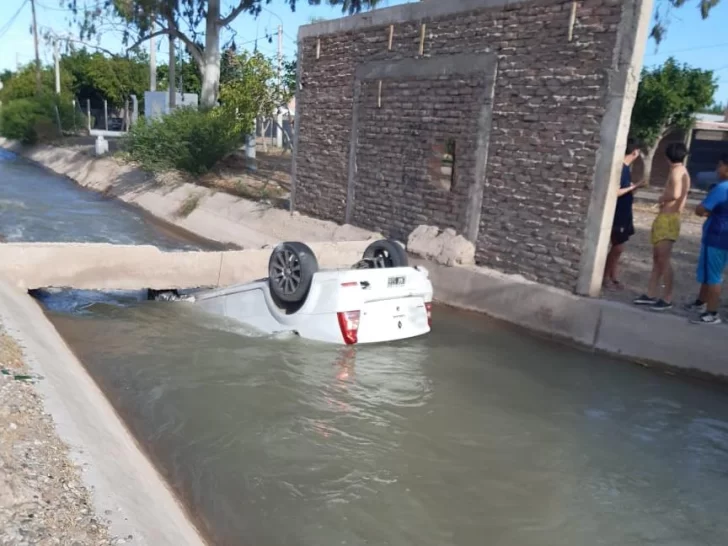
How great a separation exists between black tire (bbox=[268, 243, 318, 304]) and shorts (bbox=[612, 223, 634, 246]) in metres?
4.34

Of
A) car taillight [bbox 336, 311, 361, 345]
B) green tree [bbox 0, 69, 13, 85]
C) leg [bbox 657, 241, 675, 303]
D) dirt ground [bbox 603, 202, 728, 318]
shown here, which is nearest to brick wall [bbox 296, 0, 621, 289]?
leg [bbox 657, 241, 675, 303]

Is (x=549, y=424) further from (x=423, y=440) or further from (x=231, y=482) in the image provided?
(x=231, y=482)

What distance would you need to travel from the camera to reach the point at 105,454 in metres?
4.05

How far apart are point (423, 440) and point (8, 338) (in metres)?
3.53

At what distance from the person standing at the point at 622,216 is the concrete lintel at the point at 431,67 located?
2374mm

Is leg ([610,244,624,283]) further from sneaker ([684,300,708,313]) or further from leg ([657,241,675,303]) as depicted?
sneaker ([684,300,708,313])

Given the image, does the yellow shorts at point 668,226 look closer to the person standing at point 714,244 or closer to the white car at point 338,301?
the person standing at point 714,244

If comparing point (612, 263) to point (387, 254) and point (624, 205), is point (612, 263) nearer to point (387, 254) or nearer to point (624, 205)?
point (624, 205)

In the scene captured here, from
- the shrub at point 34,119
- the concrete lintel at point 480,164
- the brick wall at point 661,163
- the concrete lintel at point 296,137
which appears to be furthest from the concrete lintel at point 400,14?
the shrub at point 34,119

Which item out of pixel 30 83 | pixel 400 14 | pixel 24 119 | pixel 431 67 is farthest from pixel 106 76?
Result: pixel 431 67

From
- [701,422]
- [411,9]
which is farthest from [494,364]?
[411,9]

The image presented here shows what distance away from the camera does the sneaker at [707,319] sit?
7178 mm

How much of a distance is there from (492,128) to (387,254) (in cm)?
308

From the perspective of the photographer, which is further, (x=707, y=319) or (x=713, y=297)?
(x=713, y=297)
